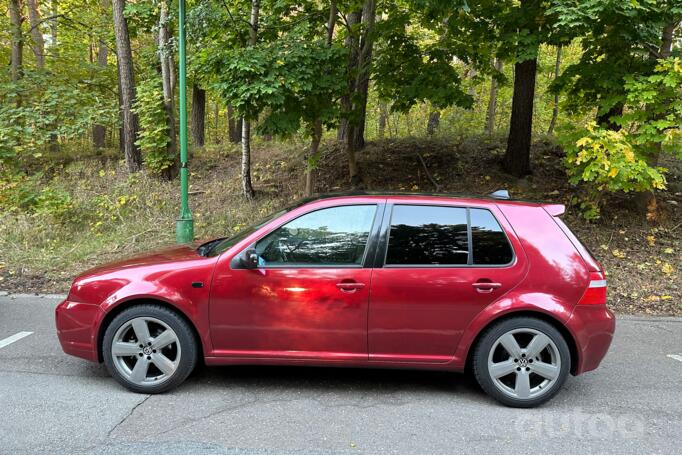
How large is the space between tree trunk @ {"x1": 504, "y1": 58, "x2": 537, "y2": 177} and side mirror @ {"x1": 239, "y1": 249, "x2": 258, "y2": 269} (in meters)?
7.99

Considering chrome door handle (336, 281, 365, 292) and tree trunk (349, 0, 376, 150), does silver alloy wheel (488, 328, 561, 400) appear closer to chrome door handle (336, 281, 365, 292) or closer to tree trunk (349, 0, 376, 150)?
A: chrome door handle (336, 281, 365, 292)

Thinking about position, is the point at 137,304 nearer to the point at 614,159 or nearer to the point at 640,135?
the point at 614,159

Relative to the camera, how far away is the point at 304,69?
7.75 metres

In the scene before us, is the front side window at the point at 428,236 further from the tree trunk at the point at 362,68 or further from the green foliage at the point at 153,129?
the green foliage at the point at 153,129

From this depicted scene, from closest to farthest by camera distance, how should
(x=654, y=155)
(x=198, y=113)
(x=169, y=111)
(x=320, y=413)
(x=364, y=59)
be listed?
(x=320, y=413), (x=654, y=155), (x=364, y=59), (x=169, y=111), (x=198, y=113)

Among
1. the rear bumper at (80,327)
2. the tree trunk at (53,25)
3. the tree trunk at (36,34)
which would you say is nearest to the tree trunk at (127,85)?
the tree trunk at (36,34)

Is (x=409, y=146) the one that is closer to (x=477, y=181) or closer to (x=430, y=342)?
(x=477, y=181)

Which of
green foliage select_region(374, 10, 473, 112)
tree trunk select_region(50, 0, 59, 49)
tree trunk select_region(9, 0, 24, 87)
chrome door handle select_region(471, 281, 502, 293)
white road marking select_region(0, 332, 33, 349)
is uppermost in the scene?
tree trunk select_region(50, 0, 59, 49)

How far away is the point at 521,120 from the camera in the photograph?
10102mm

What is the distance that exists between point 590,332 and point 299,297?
222 centimetres

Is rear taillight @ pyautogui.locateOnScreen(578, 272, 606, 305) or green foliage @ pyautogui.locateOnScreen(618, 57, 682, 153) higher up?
green foliage @ pyautogui.locateOnScreen(618, 57, 682, 153)

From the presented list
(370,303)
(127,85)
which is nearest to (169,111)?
(127,85)

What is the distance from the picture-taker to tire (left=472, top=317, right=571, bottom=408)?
376 cm

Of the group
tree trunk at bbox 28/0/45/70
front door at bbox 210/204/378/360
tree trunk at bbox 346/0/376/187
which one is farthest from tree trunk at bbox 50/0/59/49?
front door at bbox 210/204/378/360
